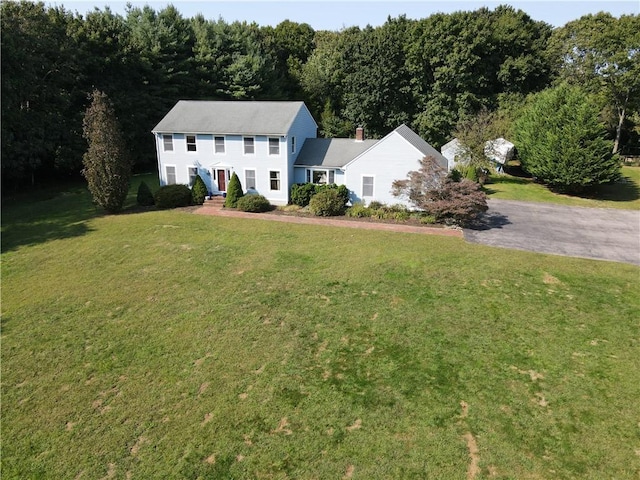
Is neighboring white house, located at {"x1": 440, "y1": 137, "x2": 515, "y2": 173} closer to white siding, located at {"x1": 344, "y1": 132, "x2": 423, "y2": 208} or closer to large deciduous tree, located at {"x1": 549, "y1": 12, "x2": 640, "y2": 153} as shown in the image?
large deciduous tree, located at {"x1": 549, "y1": 12, "x2": 640, "y2": 153}

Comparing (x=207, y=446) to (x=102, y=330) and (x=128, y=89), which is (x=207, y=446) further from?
(x=128, y=89)

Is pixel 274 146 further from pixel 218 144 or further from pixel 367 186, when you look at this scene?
pixel 367 186

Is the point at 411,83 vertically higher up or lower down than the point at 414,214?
higher up

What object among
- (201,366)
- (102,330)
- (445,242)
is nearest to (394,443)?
(201,366)

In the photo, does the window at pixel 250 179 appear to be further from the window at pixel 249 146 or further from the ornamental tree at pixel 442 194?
the ornamental tree at pixel 442 194

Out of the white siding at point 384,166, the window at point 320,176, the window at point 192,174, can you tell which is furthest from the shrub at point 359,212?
the window at point 192,174

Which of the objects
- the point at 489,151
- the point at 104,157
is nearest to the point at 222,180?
the point at 104,157

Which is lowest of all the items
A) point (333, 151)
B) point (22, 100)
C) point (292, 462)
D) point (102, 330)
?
point (292, 462)
